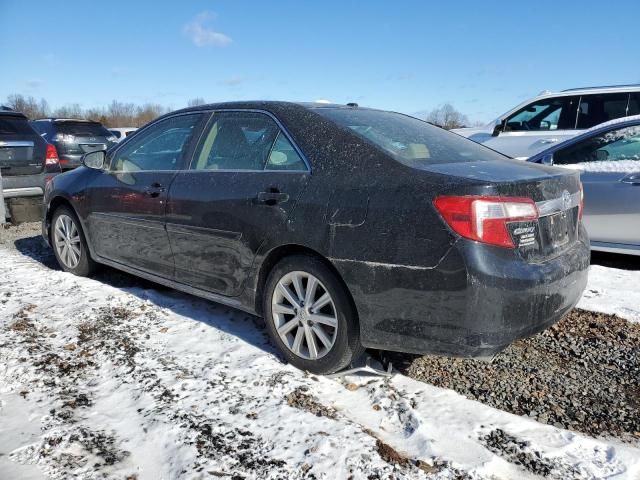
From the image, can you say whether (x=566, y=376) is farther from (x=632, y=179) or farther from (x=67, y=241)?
(x=67, y=241)

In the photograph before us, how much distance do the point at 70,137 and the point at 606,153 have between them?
10.4 meters

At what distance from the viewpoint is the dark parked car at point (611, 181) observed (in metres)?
4.99

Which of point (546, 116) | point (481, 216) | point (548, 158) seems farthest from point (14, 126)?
point (546, 116)

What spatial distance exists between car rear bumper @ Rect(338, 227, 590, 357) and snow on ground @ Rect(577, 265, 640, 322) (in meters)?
1.51

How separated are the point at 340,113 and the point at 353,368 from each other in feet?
5.32

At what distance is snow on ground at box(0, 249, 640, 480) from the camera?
2264mm

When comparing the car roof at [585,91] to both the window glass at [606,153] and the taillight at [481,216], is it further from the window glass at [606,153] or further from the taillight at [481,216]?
the taillight at [481,216]

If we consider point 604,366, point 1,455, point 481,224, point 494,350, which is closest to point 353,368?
point 494,350

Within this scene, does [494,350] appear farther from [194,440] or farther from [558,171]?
[194,440]

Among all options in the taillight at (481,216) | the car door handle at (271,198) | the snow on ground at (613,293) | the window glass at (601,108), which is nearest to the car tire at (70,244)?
the car door handle at (271,198)

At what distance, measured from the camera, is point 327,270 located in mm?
2918

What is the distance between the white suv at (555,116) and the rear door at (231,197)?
5387 millimetres

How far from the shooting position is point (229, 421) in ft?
8.52

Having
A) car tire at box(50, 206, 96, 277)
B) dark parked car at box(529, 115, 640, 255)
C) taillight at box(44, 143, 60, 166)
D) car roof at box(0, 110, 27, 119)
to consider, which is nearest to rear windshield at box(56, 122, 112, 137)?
car roof at box(0, 110, 27, 119)
